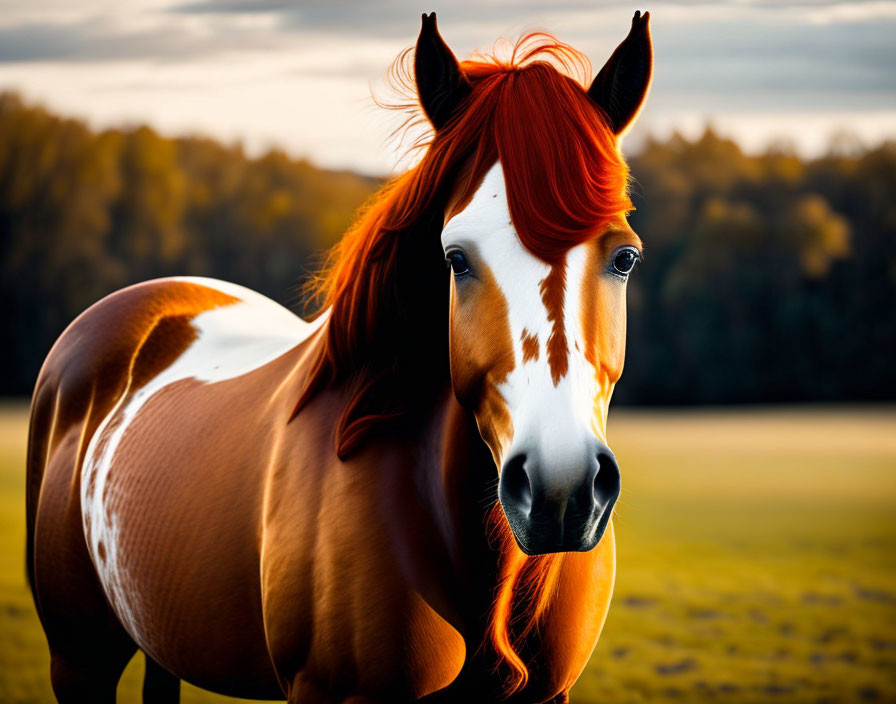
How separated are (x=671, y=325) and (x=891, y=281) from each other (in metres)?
8.02

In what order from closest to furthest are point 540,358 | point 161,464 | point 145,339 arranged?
Result: point 540,358
point 161,464
point 145,339

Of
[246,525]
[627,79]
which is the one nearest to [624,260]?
[627,79]

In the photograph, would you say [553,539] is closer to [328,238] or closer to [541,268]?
[541,268]

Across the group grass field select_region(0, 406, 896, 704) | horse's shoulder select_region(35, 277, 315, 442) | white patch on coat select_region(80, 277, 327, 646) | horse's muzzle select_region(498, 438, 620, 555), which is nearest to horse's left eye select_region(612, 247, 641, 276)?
horse's muzzle select_region(498, 438, 620, 555)

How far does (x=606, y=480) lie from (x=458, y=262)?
0.52 meters

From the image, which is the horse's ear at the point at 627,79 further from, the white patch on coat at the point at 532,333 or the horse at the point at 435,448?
the white patch on coat at the point at 532,333

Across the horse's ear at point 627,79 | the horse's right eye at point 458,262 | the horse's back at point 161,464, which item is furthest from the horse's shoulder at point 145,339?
the horse's ear at point 627,79

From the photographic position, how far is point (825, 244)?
31.5 meters

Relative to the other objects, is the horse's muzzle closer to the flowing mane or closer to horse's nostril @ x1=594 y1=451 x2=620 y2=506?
horse's nostril @ x1=594 y1=451 x2=620 y2=506

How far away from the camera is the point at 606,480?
1.40 m

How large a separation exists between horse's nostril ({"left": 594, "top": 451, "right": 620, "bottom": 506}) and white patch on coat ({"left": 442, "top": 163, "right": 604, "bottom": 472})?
4 centimetres

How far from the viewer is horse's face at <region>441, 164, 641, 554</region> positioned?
1.38 meters

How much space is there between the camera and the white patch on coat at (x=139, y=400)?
2504 millimetres

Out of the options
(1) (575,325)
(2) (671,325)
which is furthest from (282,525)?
(2) (671,325)
